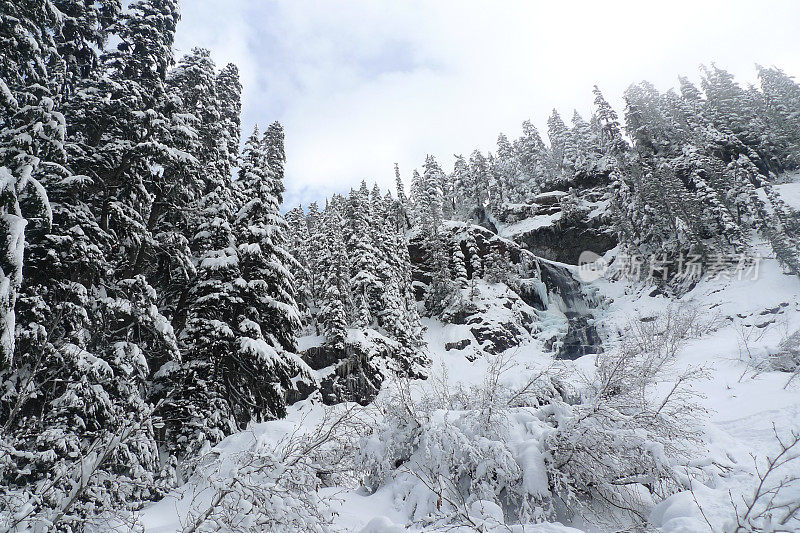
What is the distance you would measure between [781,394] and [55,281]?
55.4 feet

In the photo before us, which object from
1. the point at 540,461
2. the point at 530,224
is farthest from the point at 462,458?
the point at 530,224

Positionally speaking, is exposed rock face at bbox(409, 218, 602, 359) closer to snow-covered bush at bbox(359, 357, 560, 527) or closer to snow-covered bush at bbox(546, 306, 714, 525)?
snow-covered bush at bbox(359, 357, 560, 527)

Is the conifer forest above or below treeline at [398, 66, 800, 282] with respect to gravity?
below

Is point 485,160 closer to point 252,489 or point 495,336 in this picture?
point 495,336

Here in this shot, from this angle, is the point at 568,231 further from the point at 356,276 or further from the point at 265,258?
the point at 265,258

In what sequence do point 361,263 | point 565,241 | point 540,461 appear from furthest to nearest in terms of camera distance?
point 565,241
point 361,263
point 540,461

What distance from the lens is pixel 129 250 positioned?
38.2 feet

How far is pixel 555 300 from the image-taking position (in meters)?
46.0

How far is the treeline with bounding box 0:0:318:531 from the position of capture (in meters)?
8.49

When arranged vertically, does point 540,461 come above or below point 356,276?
below

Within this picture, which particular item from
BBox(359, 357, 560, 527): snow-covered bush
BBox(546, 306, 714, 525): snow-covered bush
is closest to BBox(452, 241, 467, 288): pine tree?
BBox(359, 357, 560, 527): snow-covered bush

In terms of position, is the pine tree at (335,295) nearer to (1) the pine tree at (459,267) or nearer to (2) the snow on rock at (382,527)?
(1) the pine tree at (459,267)

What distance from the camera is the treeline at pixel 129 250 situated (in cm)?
849

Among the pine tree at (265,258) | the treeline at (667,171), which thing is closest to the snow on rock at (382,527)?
the pine tree at (265,258)
